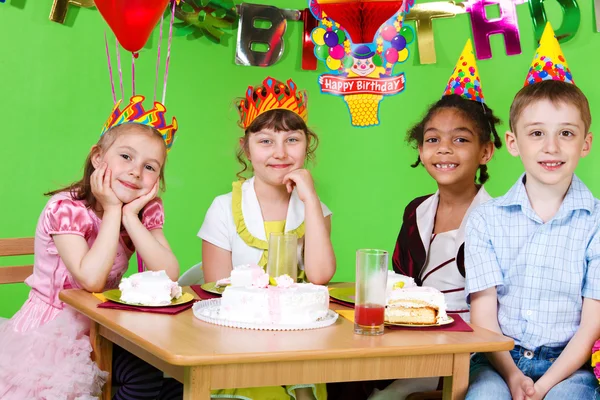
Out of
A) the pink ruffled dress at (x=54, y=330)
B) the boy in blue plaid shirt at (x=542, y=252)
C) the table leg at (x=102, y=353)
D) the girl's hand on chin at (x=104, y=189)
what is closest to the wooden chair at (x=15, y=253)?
the pink ruffled dress at (x=54, y=330)

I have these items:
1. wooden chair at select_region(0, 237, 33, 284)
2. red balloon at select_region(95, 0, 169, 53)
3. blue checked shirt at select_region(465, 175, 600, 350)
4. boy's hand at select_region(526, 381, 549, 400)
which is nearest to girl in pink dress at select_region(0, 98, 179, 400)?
wooden chair at select_region(0, 237, 33, 284)

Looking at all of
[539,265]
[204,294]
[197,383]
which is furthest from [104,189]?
[539,265]

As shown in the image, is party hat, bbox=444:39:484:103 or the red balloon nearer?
the red balloon

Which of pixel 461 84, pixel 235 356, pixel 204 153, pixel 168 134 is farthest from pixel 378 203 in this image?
pixel 235 356

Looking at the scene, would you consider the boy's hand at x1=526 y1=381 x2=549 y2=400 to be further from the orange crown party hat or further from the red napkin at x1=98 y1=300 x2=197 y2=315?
the orange crown party hat

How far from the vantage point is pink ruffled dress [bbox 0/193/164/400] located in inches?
63.5

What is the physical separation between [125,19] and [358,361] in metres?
1.33

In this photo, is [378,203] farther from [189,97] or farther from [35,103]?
[35,103]

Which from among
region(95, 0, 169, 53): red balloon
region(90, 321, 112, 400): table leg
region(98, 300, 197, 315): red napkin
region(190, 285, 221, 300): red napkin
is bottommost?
region(90, 321, 112, 400): table leg

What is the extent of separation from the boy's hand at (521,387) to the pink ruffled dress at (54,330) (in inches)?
34.5

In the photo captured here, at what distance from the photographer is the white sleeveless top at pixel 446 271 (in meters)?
2.11

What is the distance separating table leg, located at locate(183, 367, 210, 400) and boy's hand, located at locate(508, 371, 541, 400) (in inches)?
26.8

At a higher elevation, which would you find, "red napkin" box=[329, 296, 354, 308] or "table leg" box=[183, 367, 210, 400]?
"red napkin" box=[329, 296, 354, 308]

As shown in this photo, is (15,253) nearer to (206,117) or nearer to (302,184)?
(302,184)
